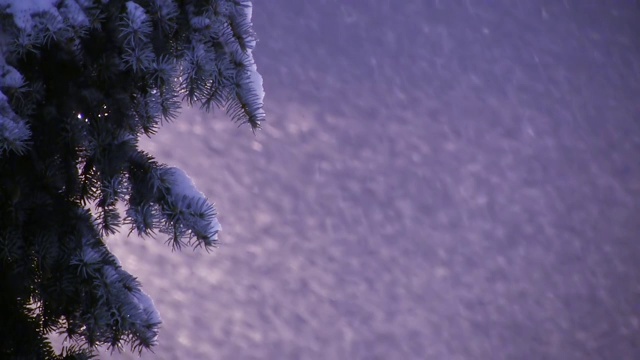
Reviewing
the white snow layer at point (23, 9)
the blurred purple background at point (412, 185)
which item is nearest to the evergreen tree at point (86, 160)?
the white snow layer at point (23, 9)

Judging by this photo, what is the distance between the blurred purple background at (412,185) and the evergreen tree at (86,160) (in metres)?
3.01

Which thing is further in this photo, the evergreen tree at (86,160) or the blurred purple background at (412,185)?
the blurred purple background at (412,185)

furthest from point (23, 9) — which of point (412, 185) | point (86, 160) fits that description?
point (412, 185)

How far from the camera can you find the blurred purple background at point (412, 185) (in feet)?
14.8

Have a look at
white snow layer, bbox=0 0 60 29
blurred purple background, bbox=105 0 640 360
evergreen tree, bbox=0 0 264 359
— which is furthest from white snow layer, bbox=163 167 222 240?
blurred purple background, bbox=105 0 640 360

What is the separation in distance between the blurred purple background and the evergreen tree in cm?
301

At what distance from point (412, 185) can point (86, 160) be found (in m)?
3.46

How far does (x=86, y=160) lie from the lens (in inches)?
54.6

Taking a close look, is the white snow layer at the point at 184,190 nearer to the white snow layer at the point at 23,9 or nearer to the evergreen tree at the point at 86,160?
the evergreen tree at the point at 86,160

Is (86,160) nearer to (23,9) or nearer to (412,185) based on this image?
(23,9)

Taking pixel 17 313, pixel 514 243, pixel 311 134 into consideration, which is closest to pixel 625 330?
pixel 514 243

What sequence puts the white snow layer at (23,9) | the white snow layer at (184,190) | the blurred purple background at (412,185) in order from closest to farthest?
the white snow layer at (23,9) < the white snow layer at (184,190) < the blurred purple background at (412,185)

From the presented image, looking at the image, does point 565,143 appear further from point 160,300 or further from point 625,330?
point 160,300

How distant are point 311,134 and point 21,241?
336 centimetres
